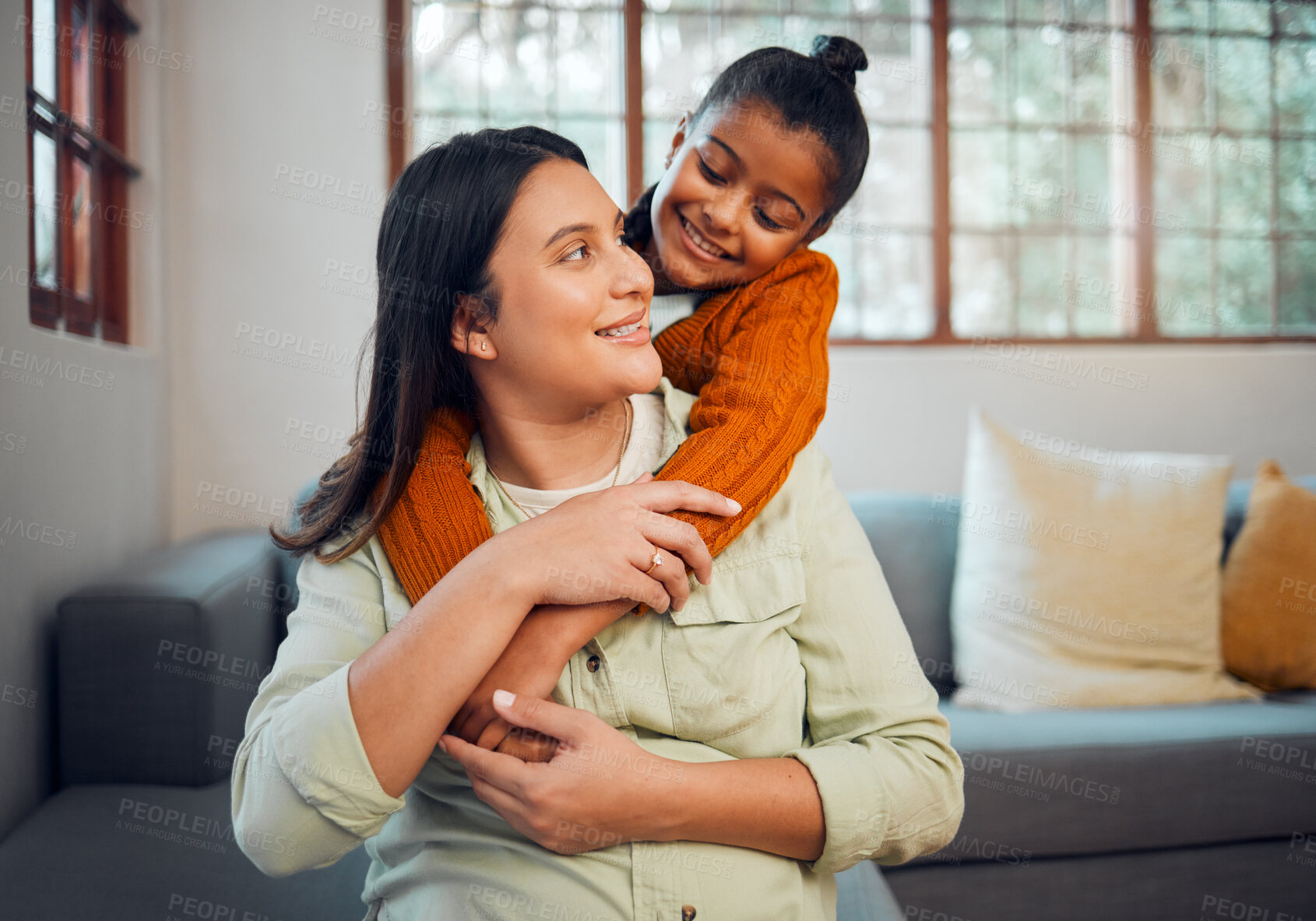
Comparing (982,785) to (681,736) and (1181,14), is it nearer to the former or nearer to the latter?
(681,736)

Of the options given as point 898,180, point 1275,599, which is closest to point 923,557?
point 1275,599

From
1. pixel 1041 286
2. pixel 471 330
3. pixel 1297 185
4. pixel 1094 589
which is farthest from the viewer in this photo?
pixel 1297 185

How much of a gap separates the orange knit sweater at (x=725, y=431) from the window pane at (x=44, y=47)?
1921mm

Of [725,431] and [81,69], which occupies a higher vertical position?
[81,69]

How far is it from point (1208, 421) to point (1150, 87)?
140 cm

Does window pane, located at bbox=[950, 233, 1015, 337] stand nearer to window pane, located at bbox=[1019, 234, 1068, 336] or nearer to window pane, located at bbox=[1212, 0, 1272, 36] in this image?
window pane, located at bbox=[1019, 234, 1068, 336]

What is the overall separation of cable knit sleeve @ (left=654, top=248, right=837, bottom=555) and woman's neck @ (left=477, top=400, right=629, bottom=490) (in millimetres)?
127

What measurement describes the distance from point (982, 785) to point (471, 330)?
148cm

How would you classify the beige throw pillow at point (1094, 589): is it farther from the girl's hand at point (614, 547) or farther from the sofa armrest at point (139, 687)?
the sofa armrest at point (139, 687)

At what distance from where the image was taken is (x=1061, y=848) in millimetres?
1869

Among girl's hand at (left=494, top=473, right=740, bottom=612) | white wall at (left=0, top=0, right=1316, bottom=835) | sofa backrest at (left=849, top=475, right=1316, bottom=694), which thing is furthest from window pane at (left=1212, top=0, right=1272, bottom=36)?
girl's hand at (left=494, top=473, right=740, bottom=612)

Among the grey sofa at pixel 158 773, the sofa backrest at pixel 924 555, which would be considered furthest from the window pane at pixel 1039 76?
the grey sofa at pixel 158 773

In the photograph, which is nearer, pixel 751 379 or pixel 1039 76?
pixel 751 379

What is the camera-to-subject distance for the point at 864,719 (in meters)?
1.01
